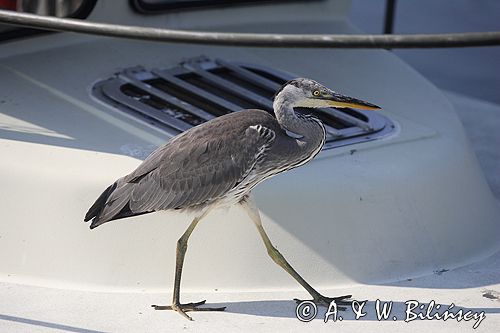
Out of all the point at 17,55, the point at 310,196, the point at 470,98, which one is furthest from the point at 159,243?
the point at 470,98

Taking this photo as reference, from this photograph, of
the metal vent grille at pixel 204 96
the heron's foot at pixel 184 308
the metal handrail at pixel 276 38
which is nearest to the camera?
the metal handrail at pixel 276 38

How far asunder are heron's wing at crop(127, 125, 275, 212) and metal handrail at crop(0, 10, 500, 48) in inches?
22.9

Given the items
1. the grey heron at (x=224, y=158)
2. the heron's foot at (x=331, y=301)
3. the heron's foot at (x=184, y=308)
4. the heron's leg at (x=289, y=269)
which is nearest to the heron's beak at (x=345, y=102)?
the grey heron at (x=224, y=158)

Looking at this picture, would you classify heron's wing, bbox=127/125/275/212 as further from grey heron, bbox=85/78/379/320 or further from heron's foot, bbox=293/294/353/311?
heron's foot, bbox=293/294/353/311

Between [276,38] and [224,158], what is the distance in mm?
699

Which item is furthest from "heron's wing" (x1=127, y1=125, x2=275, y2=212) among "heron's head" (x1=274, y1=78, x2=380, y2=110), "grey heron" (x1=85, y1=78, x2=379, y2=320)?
"heron's head" (x1=274, y1=78, x2=380, y2=110)

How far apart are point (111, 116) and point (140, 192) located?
2.96ft

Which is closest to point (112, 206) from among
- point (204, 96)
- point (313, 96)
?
point (313, 96)

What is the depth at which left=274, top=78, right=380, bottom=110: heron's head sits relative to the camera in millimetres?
4148

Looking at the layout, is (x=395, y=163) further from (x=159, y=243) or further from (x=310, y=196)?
(x=159, y=243)

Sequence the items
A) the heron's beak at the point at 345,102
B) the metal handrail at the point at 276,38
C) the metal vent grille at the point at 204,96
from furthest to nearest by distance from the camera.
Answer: the metal vent grille at the point at 204,96 < the heron's beak at the point at 345,102 < the metal handrail at the point at 276,38

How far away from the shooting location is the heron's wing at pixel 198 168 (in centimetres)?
419

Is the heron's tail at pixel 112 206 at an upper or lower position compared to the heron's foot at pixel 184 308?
upper

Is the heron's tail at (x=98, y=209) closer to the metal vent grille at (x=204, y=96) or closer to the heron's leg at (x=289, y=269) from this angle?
the heron's leg at (x=289, y=269)
